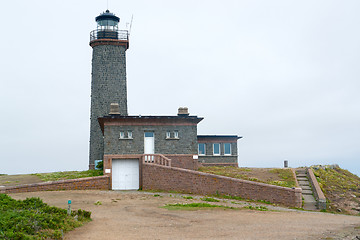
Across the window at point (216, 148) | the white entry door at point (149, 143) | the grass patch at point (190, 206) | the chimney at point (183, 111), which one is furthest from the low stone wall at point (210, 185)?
the window at point (216, 148)

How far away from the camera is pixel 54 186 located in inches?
1012

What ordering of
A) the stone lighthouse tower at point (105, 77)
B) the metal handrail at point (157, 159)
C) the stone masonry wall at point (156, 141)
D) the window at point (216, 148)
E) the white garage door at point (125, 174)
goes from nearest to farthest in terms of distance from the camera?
the metal handrail at point (157, 159)
the white garage door at point (125, 174)
the stone masonry wall at point (156, 141)
the stone lighthouse tower at point (105, 77)
the window at point (216, 148)

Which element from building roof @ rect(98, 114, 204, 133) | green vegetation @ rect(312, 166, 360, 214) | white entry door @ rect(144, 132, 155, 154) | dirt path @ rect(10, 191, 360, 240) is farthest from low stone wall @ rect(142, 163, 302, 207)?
dirt path @ rect(10, 191, 360, 240)

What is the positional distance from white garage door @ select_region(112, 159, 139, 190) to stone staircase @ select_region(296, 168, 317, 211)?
41.1ft

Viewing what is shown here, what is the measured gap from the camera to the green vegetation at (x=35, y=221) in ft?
36.1

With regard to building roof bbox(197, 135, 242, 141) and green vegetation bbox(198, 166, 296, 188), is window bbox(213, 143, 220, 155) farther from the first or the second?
green vegetation bbox(198, 166, 296, 188)

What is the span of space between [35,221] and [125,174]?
17653 mm

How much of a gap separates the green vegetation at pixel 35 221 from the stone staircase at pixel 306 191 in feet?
43.0

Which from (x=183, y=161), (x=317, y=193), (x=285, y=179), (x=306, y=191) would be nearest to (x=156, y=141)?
(x=183, y=161)

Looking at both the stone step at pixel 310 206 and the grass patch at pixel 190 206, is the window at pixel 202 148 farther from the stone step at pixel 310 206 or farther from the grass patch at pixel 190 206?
the grass patch at pixel 190 206

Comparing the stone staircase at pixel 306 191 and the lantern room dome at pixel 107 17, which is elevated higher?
the lantern room dome at pixel 107 17

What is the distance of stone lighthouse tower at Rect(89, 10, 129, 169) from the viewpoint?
37531 mm

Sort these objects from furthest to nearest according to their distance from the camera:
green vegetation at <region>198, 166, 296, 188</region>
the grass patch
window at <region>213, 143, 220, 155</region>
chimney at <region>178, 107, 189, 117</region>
Result: window at <region>213, 143, 220, 155</region> → chimney at <region>178, 107, 189, 117</region> → green vegetation at <region>198, 166, 296, 188</region> → the grass patch

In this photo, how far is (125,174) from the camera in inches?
1166
